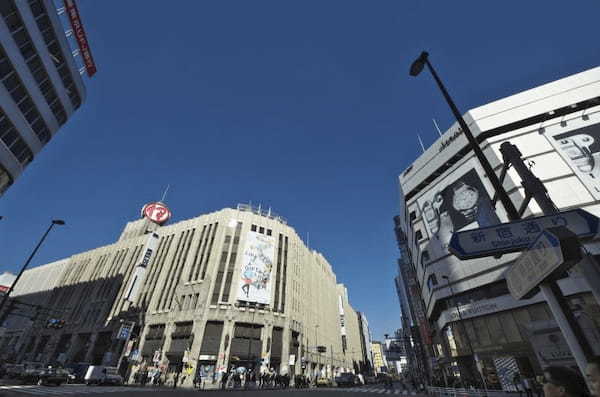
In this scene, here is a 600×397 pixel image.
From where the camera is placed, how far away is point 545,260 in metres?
3.41

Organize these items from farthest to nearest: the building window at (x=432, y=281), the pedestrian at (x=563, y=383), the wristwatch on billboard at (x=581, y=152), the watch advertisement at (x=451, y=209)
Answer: the building window at (x=432, y=281)
the watch advertisement at (x=451, y=209)
the wristwatch on billboard at (x=581, y=152)
the pedestrian at (x=563, y=383)

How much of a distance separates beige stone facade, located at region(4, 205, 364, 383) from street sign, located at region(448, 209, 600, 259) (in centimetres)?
3640

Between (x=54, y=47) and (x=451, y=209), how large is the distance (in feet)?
158

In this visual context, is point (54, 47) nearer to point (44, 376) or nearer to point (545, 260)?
point (44, 376)

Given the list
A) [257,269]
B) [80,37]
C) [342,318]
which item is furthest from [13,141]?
[342,318]

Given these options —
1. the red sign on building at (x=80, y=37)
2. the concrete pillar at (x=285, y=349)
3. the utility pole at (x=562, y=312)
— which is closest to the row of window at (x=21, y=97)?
the red sign on building at (x=80, y=37)

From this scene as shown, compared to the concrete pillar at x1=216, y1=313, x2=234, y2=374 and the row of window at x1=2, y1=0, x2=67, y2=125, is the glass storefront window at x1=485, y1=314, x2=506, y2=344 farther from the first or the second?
the row of window at x1=2, y1=0, x2=67, y2=125

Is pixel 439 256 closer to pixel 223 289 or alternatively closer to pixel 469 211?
pixel 469 211

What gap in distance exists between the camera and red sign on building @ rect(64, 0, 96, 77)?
28991mm

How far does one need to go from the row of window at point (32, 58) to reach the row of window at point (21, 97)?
1746mm

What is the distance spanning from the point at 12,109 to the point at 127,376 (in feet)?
118

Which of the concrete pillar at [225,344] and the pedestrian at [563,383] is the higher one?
the concrete pillar at [225,344]

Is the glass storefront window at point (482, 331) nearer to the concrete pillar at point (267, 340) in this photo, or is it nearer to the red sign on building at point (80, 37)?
the concrete pillar at point (267, 340)

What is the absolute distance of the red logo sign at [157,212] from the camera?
197 feet
